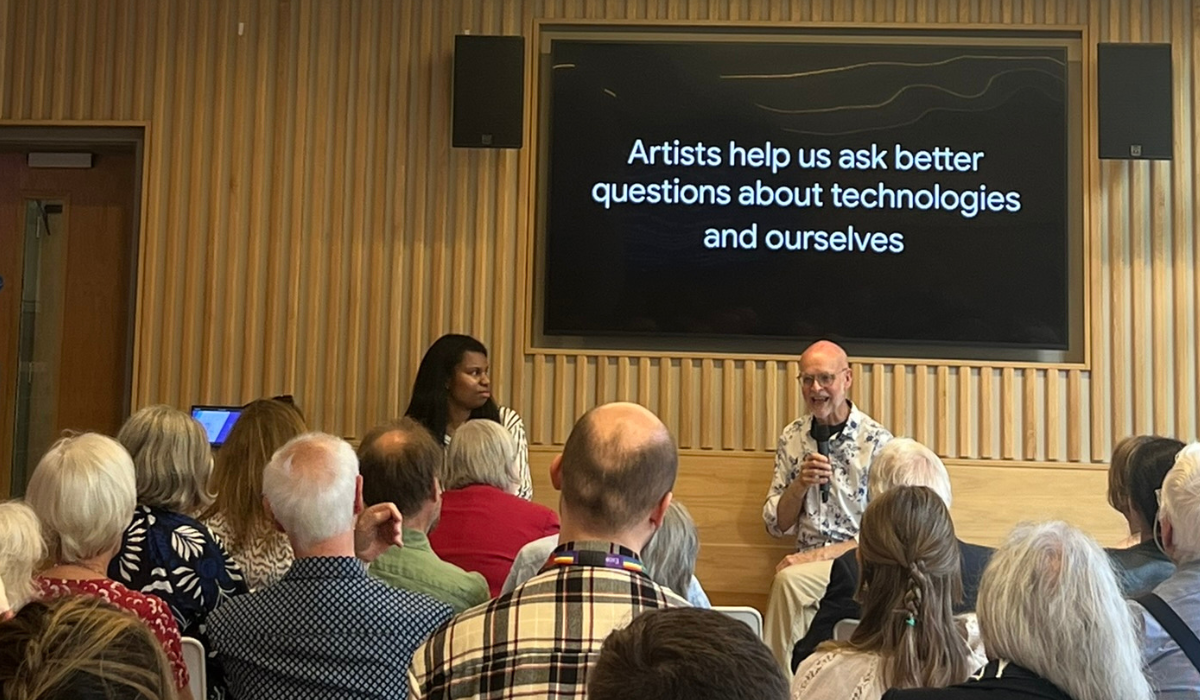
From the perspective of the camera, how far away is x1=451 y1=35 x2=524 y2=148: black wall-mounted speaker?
5.93m

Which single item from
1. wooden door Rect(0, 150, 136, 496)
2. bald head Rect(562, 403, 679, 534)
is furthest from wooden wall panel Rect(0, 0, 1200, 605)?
bald head Rect(562, 403, 679, 534)

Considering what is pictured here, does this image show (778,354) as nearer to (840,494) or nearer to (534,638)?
(840,494)

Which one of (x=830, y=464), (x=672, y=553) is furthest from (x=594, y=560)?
(x=830, y=464)

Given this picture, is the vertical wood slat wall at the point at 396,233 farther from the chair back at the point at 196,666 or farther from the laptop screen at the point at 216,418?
the chair back at the point at 196,666

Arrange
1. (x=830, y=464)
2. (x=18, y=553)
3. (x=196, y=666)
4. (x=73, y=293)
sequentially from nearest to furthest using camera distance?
→ 1. (x=18, y=553)
2. (x=196, y=666)
3. (x=830, y=464)
4. (x=73, y=293)

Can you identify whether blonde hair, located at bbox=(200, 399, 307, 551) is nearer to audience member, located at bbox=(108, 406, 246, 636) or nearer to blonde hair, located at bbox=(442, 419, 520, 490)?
audience member, located at bbox=(108, 406, 246, 636)

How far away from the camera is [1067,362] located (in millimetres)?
5934

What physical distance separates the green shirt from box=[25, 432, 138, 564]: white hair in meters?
0.60

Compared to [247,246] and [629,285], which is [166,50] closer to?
[247,246]

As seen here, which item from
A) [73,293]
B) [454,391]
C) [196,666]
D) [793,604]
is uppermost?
[73,293]

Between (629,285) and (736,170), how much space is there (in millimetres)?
772

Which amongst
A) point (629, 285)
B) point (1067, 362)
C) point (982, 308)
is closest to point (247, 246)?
point (629, 285)

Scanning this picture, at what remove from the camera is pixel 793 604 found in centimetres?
491

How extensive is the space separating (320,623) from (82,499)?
62 centimetres
